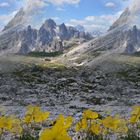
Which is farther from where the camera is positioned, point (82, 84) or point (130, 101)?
point (82, 84)

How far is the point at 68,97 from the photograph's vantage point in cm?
5581

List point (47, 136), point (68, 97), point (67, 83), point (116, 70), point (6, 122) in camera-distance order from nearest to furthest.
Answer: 1. point (47, 136)
2. point (6, 122)
3. point (68, 97)
4. point (67, 83)
5. point (116, 70)

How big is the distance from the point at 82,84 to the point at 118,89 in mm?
10759

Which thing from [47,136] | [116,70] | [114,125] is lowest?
[116,70]

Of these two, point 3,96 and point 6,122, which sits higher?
point 6,122

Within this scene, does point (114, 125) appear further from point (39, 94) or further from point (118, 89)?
point (118, 89)

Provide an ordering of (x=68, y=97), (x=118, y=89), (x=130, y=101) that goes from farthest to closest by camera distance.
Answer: (x=118, y=89)
(x=68, y=97)
(x=130, y=101)

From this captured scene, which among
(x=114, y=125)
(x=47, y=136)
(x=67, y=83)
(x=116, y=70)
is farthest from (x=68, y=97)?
(x=116, y=70)

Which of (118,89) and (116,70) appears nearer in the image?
(118,89)

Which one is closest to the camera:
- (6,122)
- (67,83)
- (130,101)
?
(6,122)

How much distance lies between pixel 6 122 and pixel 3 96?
141 feet

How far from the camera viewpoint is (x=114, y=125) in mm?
11555

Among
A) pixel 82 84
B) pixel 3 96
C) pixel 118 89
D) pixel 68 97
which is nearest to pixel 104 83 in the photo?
pixel 82 84

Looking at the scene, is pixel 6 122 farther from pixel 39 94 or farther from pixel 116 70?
pixel 116 70
